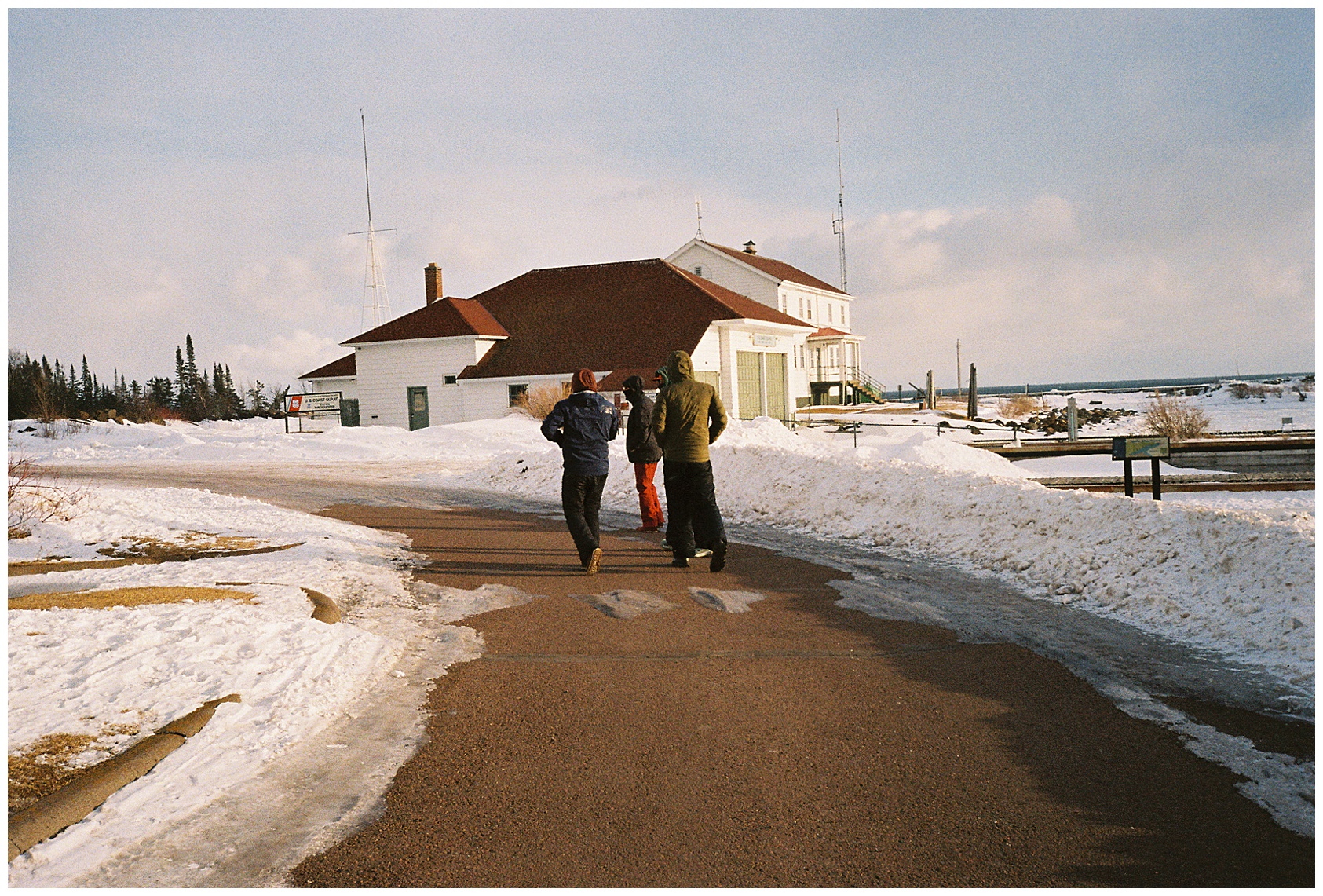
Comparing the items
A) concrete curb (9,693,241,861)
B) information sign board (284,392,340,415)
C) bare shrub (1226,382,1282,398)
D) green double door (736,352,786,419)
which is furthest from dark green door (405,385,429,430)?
bare shrub (1226,382,1282,398)

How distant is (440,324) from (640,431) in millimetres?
30132

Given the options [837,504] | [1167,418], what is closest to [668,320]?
[1167,418]

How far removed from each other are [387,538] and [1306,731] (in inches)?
391

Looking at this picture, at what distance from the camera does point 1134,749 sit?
4.87m

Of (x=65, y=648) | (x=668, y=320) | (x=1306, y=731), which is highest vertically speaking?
(x=668, y=320)

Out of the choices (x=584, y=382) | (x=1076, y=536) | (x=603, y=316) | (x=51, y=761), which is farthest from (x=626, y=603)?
(x=603, y=316)

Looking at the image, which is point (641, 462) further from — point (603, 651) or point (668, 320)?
point (668, 320)

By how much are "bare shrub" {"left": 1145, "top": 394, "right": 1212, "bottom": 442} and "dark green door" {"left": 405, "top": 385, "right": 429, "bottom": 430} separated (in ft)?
90.1

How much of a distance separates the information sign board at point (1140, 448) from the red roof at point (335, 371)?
38785mm

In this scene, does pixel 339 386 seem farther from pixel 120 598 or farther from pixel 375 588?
pixel 120 598

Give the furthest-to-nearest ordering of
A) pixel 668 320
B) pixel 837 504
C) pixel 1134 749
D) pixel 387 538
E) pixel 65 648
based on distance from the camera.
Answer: pixel 668 320, pixel 837 504, pixel 387 538, pixel 65 648, pixel 1134 749

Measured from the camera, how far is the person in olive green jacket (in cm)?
980

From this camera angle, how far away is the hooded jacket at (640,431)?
11984mm

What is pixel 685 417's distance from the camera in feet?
32.6
